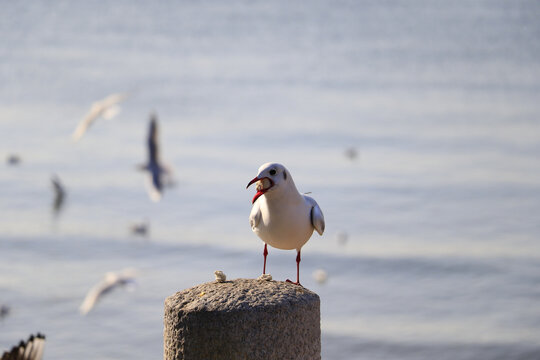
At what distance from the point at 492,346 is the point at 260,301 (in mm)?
13485

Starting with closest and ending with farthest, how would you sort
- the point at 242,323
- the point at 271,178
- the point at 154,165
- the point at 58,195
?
the point at 242,323, the point at 271,178, the point at 154,165, the point at 58,195

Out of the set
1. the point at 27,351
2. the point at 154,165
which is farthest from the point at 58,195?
the point at 27,351

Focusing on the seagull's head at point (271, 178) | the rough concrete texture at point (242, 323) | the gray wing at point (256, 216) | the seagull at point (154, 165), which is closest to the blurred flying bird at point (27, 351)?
the rough concrete texture at point (242, 323)

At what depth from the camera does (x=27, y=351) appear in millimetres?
6328

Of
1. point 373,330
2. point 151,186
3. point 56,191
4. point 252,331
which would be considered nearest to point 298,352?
point 252,331

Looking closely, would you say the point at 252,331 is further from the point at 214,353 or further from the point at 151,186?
the point at 151,186

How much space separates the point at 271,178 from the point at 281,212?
0.29 meters

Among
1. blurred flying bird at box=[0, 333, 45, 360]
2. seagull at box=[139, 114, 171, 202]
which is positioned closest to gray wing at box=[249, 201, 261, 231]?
blurred flying bird at box=[0, 333, 45, 360]

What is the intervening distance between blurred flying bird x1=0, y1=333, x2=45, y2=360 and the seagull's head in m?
1.72

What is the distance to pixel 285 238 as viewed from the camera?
20.8 feet

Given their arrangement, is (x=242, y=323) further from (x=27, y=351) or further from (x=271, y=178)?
(x=27, y=351)

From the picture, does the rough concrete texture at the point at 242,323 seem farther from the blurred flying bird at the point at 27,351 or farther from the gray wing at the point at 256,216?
the blurred flying bird at the point at 27,351

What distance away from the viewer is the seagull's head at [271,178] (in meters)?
6.09

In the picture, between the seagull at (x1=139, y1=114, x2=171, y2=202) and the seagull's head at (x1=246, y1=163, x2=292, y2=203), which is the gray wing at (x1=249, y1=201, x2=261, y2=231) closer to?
the seagull's head at (x1=246, y1=163, x2=292, y2=203)
